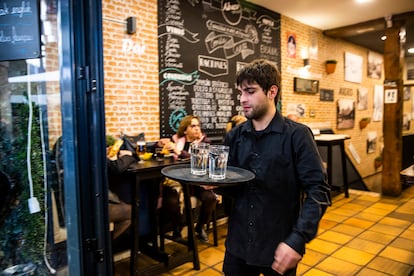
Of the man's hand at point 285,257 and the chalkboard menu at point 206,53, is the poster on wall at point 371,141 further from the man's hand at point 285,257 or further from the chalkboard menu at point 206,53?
the man's hand at point 285,257

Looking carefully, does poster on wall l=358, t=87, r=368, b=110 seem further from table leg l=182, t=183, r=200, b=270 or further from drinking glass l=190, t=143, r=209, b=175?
drinking glass l=190, t=143, r=209, b=175

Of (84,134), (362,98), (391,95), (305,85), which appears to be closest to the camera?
(84,134)

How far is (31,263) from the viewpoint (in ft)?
6.14

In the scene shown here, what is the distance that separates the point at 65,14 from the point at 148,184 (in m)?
2.16

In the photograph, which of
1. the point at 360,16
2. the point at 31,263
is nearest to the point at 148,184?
the point at 31,263

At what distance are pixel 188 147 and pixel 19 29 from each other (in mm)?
2042

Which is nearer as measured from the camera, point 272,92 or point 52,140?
point 272,92

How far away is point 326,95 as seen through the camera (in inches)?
250

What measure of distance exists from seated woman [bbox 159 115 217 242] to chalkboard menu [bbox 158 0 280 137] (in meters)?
0.31

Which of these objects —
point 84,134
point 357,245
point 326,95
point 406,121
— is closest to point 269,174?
point 84,134

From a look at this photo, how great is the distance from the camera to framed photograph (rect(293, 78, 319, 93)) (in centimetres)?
555

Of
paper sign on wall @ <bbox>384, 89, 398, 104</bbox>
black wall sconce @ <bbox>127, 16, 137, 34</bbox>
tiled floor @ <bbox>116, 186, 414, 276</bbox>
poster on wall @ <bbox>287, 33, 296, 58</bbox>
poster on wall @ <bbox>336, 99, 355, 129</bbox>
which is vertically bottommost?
tiled floor @ <bbox>116, 186, 414, 276</bbox>

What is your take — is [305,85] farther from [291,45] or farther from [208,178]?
[208,178]

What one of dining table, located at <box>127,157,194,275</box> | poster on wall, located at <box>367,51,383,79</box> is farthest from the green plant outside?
poster on wall, located at <box>367,51,383,79</box>
